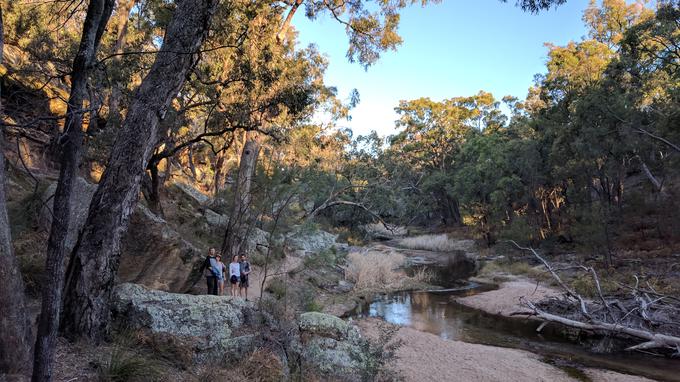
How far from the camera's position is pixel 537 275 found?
21938 mm

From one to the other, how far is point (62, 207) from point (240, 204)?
1075 centimetres

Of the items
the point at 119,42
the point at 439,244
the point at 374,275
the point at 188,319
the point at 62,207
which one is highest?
the point at 119,42

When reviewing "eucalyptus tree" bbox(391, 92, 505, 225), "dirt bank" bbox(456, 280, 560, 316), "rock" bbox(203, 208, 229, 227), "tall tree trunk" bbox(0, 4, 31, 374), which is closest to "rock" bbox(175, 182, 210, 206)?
"rock" bbox(203, 208, 229, 227)

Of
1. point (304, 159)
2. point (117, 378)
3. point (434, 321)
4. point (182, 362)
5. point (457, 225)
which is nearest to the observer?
point (117, 378)

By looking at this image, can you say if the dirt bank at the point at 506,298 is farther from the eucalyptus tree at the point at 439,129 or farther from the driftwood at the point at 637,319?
the eucalyptus tree at the point at 439,129

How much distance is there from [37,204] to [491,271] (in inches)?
884

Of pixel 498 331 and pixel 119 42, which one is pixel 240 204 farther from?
pixel 498 331

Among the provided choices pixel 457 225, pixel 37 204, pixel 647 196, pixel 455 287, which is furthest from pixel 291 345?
pixel 457 225

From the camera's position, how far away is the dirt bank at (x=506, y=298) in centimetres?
1586

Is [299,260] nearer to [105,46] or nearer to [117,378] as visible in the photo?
[105,46]

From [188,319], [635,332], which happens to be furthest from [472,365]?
[188,319]

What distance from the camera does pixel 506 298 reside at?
1725 centimetres

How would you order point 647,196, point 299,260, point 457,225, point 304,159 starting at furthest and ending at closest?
1. point 457,225
2. point 304,159
3. point 647,196
4. point 299,260

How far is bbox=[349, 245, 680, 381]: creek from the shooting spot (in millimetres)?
10031
